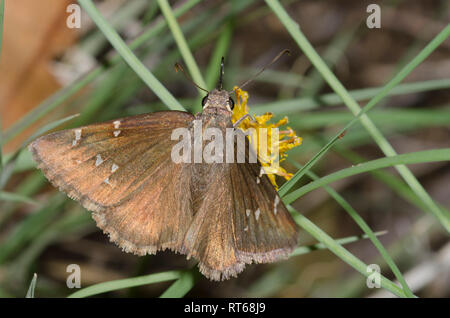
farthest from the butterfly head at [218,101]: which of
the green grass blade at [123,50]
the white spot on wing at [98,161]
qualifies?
the white spot on wing at [98,161]

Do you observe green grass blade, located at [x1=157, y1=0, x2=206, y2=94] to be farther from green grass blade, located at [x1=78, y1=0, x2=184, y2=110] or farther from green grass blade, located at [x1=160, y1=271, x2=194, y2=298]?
green grass blade, located at [x1=160, y1=271, x2=194, y2=298]

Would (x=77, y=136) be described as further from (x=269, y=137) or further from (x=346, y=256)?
(x=346, y=256)

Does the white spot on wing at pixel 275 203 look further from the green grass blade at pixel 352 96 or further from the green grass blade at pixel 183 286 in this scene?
the green grass blade at pixel 352 96

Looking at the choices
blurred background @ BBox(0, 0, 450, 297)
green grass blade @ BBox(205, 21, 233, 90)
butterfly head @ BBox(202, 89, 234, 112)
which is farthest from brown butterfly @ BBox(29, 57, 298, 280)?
green grass blade @ BBox(205, 21, 233, 90)

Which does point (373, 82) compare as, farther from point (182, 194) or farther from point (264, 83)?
point (182, 194)

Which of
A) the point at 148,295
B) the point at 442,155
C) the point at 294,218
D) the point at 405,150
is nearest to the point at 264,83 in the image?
the point at 405,150
